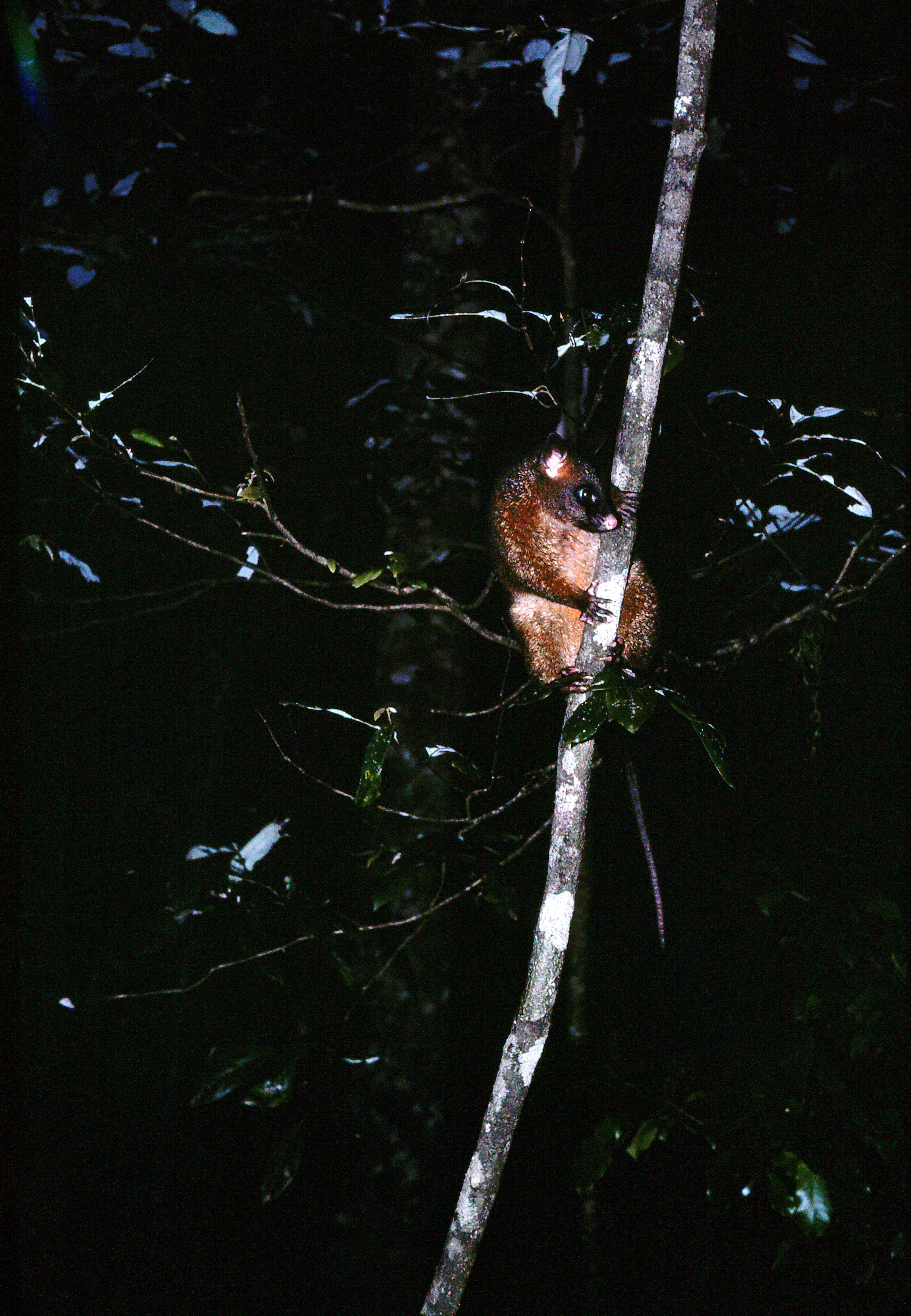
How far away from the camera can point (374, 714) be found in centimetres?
196

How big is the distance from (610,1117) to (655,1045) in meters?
0.28

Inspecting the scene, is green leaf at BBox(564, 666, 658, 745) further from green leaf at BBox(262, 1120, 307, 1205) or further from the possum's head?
green leaf at BBox(262, 1120, 307, 1205)

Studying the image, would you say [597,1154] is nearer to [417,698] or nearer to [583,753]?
[583,753]

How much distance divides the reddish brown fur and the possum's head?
10 millimetres

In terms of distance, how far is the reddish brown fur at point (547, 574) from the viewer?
2449 mm

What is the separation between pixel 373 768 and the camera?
1647 mm

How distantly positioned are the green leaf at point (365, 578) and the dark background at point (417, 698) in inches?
11.8

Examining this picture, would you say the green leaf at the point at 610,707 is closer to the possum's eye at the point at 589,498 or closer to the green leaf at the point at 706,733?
the green leaf at the point at 706,733

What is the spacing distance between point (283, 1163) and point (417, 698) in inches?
50.9

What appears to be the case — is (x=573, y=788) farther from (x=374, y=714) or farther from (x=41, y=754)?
(x=41, y=754)

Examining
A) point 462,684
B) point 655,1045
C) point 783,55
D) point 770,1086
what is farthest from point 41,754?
point 783,55

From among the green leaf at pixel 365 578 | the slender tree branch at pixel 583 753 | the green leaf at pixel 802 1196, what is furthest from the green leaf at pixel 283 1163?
the green leaf at pixel 365 578

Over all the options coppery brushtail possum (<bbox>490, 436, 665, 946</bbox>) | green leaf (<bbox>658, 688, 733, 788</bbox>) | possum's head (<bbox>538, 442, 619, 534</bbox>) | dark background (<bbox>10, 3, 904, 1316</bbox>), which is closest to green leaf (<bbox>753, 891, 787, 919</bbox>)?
dark background (<bbox>10, 3, 904, 1316</bbox>)

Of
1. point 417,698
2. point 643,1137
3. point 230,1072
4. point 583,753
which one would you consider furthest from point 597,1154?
point 417,698
